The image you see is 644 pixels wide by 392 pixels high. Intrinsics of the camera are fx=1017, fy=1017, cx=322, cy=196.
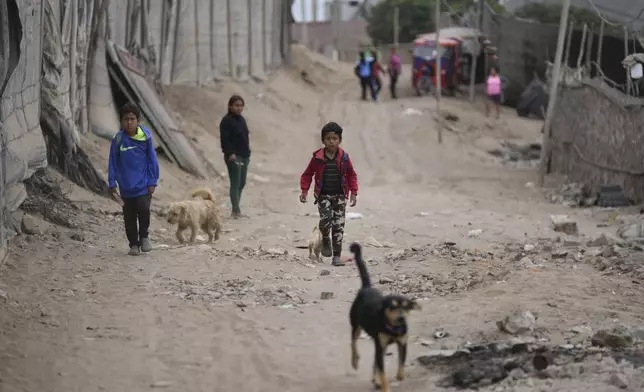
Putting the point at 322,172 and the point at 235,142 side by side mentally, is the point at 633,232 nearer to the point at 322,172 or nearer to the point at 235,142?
the point at 322,172

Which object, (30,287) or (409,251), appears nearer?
(30,287)

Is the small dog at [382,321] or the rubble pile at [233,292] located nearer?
the small dog at [382,321]

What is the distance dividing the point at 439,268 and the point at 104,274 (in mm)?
2853

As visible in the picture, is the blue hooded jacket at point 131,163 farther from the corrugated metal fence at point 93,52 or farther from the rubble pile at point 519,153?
the rubble pile at point 519,153

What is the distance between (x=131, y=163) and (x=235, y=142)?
126 inches

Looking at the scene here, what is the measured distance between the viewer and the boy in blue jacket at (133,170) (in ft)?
28.8

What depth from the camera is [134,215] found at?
8906mm

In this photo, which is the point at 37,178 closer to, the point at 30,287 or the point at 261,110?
the point at 30,287

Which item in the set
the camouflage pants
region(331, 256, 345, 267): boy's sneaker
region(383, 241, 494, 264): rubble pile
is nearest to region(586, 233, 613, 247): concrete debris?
region(383, 241, 494, 264): rubble pile

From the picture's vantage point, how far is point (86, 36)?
1296cm

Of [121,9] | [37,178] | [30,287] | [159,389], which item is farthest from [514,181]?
[159,389]

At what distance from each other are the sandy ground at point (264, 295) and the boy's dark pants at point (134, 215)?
20 cm

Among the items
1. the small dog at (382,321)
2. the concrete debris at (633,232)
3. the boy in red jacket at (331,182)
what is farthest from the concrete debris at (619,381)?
the concrete debris at (633,232)

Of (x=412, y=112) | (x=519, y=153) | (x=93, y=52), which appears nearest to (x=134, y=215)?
(x=93, y=52)
